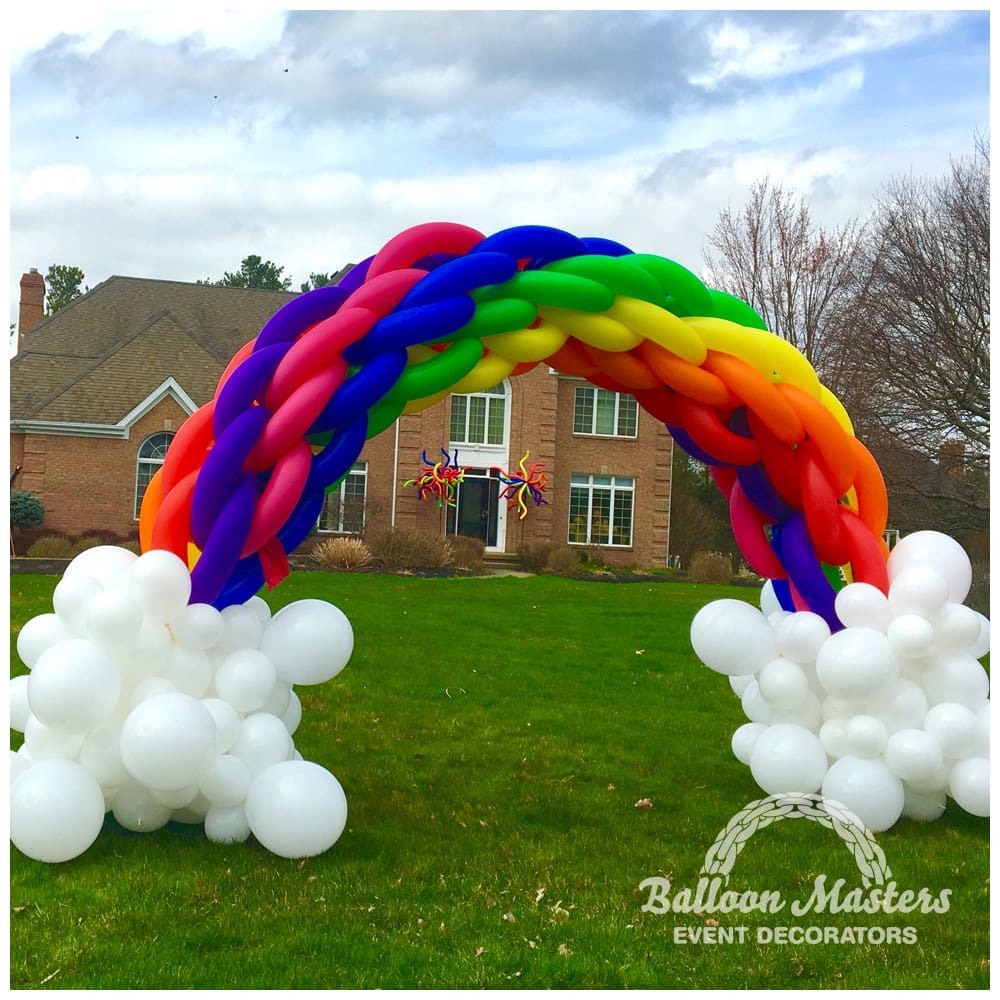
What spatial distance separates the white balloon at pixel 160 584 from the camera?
4.61 meters

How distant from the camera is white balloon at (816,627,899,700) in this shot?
5023mm

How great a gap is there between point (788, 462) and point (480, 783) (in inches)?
98.6

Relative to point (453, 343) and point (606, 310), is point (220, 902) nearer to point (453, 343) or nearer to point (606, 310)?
point (453, 343)

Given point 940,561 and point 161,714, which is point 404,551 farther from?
point 161,714

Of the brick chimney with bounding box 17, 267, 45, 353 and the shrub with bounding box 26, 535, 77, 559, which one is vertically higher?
the brick chimney with bounding box 17, 267, 45, 353

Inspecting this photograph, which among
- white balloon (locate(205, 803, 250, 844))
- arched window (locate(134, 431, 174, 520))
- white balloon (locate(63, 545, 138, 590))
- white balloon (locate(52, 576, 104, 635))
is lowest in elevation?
white balloon (locate(205, 803, 250, 844))

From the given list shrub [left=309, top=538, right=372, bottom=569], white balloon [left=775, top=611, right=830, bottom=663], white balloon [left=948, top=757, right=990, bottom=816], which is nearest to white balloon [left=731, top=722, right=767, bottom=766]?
white balloon [left=775, top=611, right=830, bottom=663]

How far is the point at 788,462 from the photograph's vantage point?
543 centimetres

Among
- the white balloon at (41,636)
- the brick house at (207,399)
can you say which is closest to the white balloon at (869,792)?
the white balloon at (41,636)

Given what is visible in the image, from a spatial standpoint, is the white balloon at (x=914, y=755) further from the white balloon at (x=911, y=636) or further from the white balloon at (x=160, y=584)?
the white balloon at (x=160, y=584)

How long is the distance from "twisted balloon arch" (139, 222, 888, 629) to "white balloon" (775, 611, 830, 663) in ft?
0.70

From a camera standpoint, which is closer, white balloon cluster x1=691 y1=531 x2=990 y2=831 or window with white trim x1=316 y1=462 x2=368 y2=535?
white balloon cluster x1=691 y1=531 x2=990 y2=831

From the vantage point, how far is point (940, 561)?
540 centimetres

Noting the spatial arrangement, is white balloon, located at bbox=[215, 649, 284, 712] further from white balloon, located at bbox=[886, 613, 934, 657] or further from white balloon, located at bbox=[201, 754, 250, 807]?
white balloon, located at bbox=[886, 613, 934, 657]
